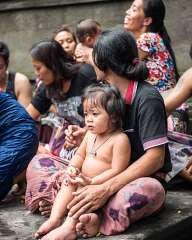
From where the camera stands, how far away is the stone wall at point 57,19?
340 inches

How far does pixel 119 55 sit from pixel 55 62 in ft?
3.89

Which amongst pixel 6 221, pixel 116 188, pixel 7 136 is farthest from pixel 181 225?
pixel 7 136

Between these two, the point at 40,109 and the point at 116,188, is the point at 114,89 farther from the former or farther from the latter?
the point at 40,109

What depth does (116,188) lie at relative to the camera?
3699 millimetres

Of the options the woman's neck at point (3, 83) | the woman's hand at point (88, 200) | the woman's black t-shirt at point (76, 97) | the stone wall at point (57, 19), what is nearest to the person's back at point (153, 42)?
the woman's black t-shirt at point (76, 97)

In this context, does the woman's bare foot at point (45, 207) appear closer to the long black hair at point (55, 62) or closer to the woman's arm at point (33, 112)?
the long black hair at point (55, 62)

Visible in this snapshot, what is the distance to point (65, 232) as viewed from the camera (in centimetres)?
360

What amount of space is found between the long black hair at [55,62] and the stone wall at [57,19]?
153 inches

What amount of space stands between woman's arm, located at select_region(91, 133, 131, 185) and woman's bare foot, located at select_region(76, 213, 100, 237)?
246 millimetres

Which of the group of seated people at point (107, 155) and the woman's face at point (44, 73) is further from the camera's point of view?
the woman's face at point (44, 73)

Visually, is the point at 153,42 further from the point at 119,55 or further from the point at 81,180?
the point at 81,180

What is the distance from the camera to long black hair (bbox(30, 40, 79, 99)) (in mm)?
4906

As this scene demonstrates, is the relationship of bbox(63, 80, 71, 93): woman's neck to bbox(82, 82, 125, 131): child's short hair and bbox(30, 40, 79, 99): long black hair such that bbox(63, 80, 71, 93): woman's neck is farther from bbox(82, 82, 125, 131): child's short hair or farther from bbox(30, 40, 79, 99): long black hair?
bbox(82, 82, 125, 131): child's short hair

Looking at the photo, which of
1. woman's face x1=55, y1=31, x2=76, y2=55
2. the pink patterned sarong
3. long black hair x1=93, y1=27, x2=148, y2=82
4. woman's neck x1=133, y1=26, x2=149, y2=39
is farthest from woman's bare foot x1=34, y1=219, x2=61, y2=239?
woman's face x1=55, y1=31, x2=76, y2=55
